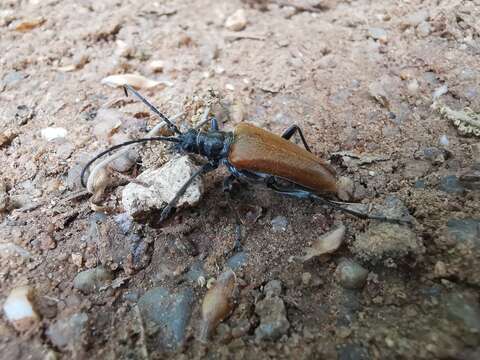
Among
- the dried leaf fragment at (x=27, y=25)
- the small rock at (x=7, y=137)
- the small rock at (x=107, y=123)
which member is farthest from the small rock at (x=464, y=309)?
the dried leaf fragment at (x=27, y=25)

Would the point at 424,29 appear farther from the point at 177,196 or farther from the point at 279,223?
the point at 177,196

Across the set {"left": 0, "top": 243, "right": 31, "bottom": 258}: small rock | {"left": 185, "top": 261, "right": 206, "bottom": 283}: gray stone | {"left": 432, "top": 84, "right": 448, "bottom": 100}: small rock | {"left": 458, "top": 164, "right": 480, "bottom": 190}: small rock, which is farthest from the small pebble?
{"left": 432, "top": 84, "right": 448, "bottom": 100}: small rock

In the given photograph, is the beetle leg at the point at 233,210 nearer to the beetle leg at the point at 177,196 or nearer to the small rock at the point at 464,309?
the beetle leg at the point at 177,196

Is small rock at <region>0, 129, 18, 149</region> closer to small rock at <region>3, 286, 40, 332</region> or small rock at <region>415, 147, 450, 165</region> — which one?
small rock at <region>3, 286, 40, 332</region>

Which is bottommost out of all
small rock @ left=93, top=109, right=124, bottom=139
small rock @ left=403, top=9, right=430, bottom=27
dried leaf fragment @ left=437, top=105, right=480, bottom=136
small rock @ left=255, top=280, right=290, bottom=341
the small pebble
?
small rock @ left=255, top=280, right=290, bottom=341

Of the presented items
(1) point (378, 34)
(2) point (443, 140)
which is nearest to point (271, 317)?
(2) point (443, 140)

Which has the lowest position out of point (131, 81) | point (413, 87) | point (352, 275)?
point (352, 275)

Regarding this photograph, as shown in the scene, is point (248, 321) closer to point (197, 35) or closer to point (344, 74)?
point (344, 74)

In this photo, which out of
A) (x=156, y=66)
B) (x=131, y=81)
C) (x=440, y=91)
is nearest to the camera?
(x=440, y=91)
